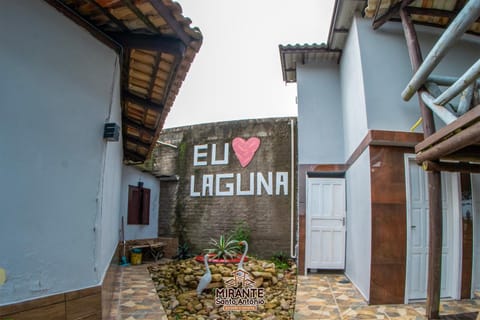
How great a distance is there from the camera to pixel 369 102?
511 cm

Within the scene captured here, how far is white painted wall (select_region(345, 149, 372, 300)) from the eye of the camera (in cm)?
496

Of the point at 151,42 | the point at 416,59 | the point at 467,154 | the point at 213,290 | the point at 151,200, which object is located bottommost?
the point at 213,290

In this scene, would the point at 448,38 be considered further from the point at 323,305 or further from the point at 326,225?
the point at 326,225

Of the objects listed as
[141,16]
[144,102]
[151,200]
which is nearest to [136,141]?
[144,102]

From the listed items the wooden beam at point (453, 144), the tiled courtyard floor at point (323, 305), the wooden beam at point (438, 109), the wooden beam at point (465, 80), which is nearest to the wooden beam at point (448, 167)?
the wooden beam at point (453, 144)

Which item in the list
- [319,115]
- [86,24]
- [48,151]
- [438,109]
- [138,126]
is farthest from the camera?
[319,115]

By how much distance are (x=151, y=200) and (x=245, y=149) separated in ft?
11.6

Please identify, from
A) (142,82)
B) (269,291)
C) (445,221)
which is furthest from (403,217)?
(142,82)

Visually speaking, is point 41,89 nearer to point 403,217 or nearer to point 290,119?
point 403,217

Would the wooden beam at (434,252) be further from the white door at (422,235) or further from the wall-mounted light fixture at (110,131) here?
the wall-mounted light fixture at (110,131)

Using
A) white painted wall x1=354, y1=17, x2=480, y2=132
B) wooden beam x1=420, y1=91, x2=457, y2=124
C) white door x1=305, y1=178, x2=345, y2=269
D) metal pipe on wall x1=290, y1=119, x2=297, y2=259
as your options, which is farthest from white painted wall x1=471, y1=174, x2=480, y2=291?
metal pipe on wall x1=290, y1=119, x2=297, y2=259

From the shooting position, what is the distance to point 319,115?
7.18 metres

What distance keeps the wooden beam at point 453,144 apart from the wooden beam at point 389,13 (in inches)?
95.4

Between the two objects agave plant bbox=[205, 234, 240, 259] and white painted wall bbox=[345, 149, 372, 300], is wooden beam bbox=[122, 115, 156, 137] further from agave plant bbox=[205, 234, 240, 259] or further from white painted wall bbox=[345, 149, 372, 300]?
white painted wall bbox=[345, 149, 372, 300]
